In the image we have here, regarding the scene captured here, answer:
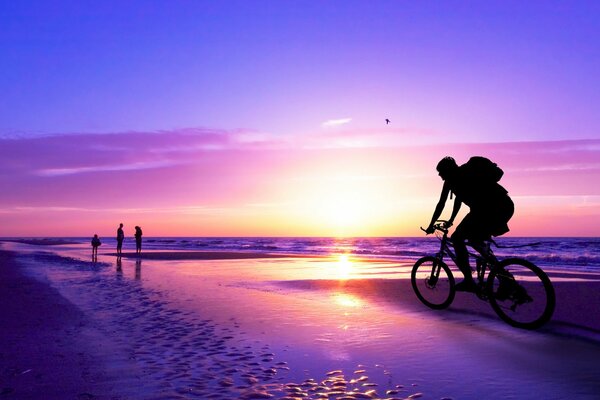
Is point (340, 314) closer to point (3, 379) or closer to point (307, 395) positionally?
point (307, 395)

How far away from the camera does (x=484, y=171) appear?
280 inches

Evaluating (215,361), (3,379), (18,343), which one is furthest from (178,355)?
(18,343)

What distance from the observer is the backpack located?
7.10 meters

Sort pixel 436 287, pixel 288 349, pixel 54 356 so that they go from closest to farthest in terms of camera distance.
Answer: pixel 54 356, pixel 288 349, pixel 436 287

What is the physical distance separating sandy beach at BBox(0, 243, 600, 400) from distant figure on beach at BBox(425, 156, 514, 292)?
132 centimetres

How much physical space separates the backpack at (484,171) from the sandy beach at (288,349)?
2235 mm

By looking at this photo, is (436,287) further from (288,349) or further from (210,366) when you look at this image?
(210,366)

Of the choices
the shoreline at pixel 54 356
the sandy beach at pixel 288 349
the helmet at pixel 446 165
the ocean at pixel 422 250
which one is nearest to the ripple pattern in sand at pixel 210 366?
the sandy beach at pixel 288 349

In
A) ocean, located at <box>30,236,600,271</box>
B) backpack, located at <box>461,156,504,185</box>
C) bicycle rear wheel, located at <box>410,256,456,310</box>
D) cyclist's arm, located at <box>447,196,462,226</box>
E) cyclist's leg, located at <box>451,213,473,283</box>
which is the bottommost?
ocean, located at <box>30,236,600,271</box>

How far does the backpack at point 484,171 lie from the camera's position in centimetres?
710

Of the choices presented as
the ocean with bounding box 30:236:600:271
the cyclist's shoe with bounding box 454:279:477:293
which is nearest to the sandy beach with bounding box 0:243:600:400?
the cyclist's shoe with bounding box 454:279:477:293

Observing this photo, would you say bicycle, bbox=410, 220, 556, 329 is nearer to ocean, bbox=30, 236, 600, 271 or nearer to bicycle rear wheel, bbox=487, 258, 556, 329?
bicycle rear wheel, bbox=487, 258, 556, 329

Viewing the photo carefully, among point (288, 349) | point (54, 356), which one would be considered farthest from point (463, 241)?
point (54, 356)

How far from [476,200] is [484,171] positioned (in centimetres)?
50
